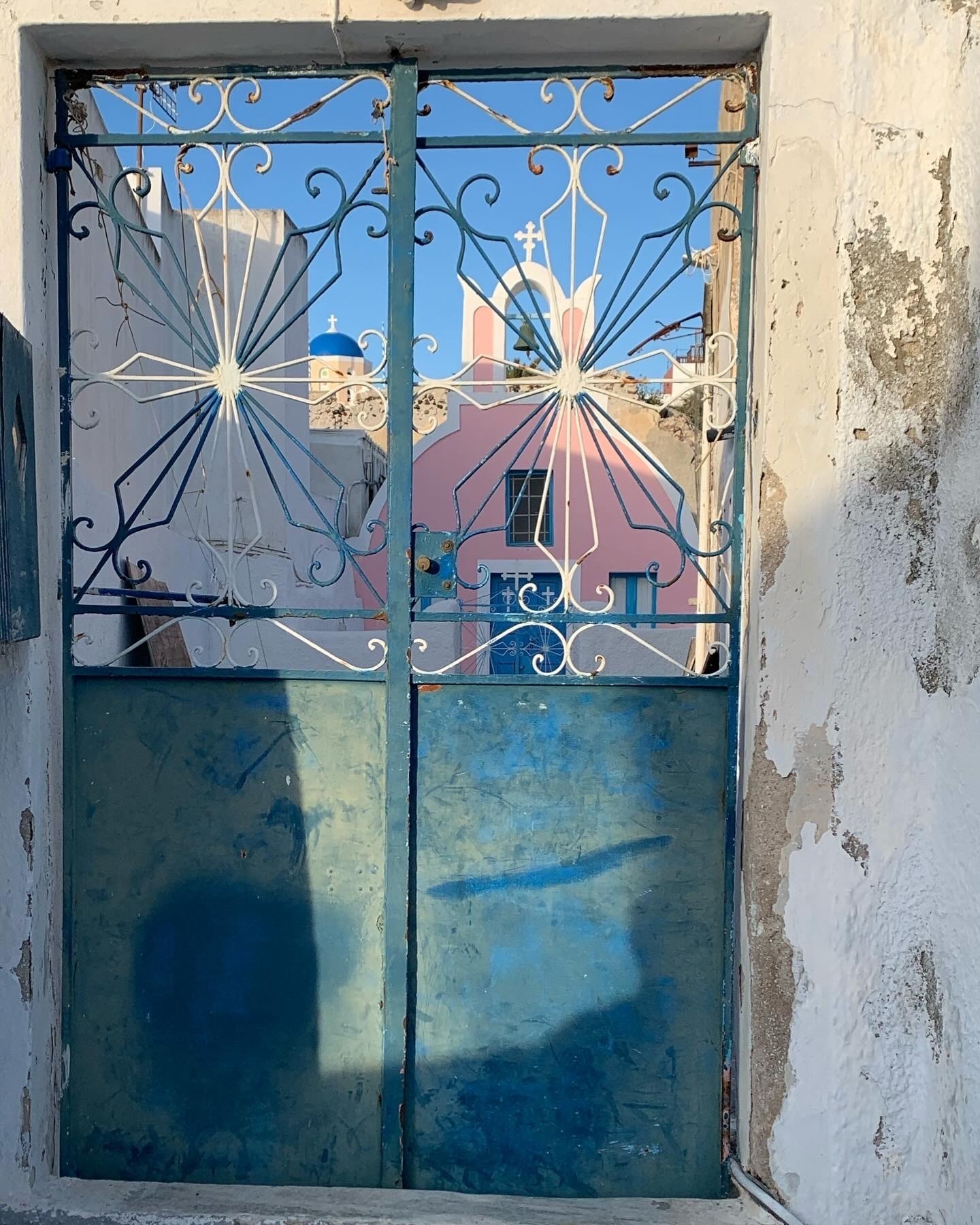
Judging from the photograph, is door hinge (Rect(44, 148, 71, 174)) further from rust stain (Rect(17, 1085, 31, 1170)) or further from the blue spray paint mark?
rust stain (Rect(17, 1085, 31, 1170))

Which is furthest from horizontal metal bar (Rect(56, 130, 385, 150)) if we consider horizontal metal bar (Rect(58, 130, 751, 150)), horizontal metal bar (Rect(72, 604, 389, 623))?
horizontal metal bar (Rect(72, 604, 389, 623))

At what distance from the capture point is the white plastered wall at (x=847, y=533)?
2.15m

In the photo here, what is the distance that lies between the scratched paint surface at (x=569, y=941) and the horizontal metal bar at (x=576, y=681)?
2cm

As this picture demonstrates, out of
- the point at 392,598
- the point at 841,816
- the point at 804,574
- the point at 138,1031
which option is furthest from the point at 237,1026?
the point at 804,574

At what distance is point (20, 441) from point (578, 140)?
157cm

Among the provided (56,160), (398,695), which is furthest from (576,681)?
(56,160)

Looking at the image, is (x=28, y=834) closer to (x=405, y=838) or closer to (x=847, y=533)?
(x=405, y=838)

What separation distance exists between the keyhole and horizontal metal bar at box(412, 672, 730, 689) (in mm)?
1081

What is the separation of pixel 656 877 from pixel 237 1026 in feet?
3.85

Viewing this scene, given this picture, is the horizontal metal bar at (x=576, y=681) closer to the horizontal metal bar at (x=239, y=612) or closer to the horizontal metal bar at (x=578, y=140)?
the horizontal metal bar at (x=239, y=612)

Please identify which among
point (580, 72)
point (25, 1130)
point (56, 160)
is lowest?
point (25, 1130)

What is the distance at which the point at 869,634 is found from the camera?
2.20 meters

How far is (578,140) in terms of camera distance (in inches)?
92.1

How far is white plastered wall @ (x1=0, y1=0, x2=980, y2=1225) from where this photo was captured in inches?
84.6
